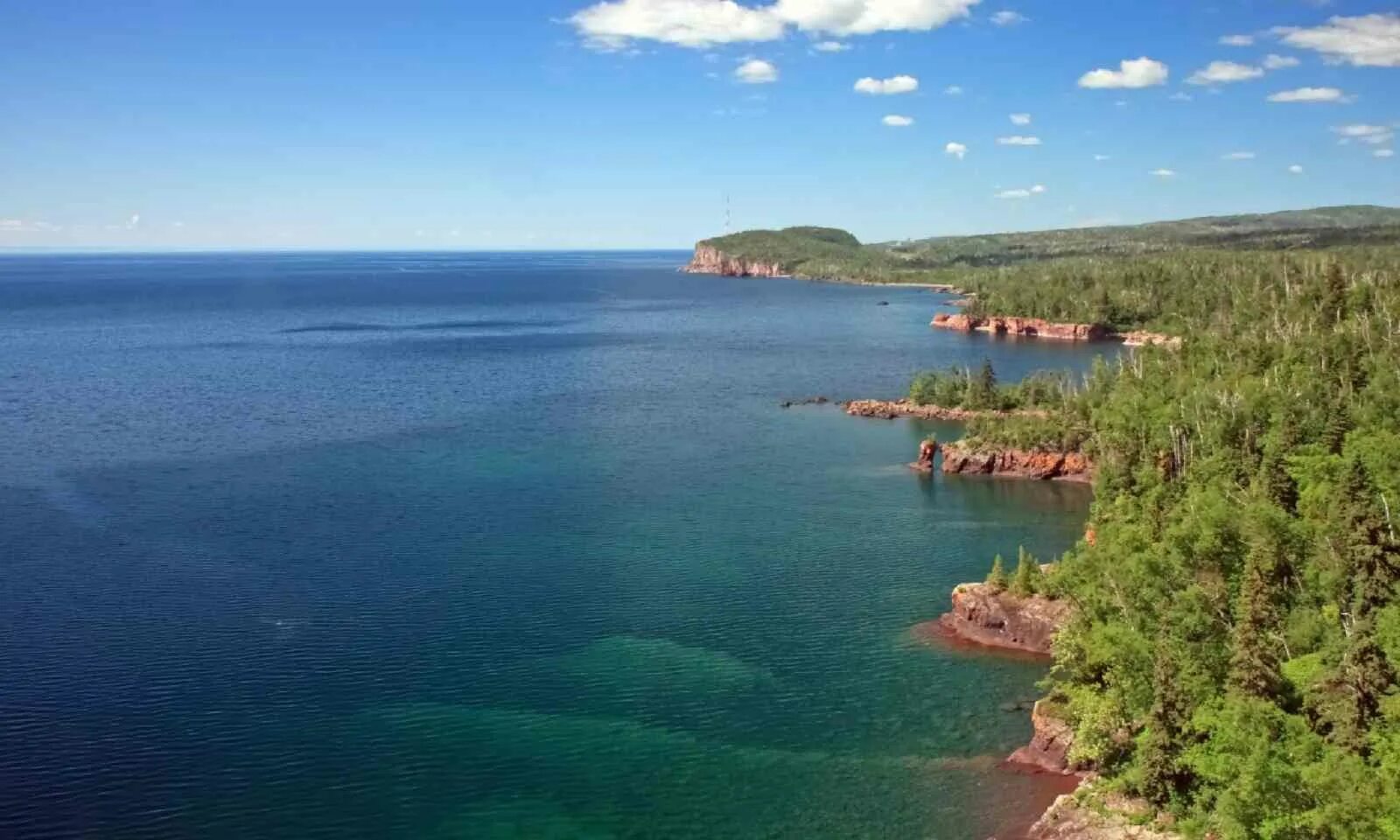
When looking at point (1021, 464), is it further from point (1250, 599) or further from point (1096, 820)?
point (1096, 820)

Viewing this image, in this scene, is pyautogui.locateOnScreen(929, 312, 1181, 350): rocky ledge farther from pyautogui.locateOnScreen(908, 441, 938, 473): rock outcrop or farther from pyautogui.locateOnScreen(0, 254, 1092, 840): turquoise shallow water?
pyautogui.locateOnScreen(908, 441, 938, 473): rock outcrop

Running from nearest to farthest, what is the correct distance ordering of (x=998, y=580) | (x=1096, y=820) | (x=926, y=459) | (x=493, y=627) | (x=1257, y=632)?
1. (x=1096, y=820)
2. (x=1257, y=632)
3. (x=998, y=580)
4. (x=493, y=627)
5. (x=926, y=459)

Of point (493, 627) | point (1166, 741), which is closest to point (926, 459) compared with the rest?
point (493, 627)

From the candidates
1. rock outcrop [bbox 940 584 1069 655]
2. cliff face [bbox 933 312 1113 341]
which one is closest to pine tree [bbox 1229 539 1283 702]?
rock outcrop [bbox 940 584 1069 655]

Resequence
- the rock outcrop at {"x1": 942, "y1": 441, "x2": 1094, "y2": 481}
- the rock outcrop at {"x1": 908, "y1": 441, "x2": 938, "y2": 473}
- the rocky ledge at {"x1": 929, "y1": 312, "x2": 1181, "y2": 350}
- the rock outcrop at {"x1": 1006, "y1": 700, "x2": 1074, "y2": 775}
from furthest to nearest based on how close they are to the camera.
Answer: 1. the rocky ledge at {"x1": 929, "y1": 312, "x2": 1181, "y2": 350}
2. the rock outcrop at {"x1": 908, "y1": 441, "x2": 938, "y2": 473}
3. the rock outcrop at {"x1": 942, "y1": 441, "x2": 1094, "y2": 481}
4. the rock outcrop at {"x1": 1006, "y1": 700, "x2": 1074, "y2": 775}

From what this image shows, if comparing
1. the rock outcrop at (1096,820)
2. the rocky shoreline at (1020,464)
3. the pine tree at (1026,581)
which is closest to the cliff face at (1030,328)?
the rocky shoreline at (1020,464)

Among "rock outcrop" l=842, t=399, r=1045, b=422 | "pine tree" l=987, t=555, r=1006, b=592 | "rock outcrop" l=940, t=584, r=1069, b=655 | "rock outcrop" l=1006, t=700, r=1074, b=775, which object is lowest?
"rock outcrop" l=1006, t=700, r=1074, b=775
